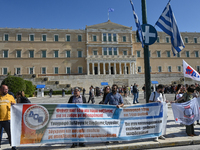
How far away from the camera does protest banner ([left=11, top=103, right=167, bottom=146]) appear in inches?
163

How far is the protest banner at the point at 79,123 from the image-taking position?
414 cm

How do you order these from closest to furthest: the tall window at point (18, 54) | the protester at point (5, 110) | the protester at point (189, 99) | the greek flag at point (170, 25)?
1. the protester at point (5, 110)
2. the protester at point (189, 99)
3. the greek flag at point (170, 25)
4. the tall window at point (18, 54)

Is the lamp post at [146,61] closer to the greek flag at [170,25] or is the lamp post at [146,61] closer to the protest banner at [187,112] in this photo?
the greek flag at [170,25]

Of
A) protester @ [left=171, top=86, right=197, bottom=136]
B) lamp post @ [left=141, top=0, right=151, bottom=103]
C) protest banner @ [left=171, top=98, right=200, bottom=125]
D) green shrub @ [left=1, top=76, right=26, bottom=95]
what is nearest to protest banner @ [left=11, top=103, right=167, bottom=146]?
lamp post @ [left=141, top=0, right=151, bottom=103]

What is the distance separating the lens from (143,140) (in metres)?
4.68

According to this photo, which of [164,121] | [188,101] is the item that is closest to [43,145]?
[164,121]

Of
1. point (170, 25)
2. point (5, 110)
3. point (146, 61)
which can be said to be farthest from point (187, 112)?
point (5, 110)

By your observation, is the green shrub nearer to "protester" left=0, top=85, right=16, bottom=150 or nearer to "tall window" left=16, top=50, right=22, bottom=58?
"protester" left=0, top=85, right=16, bottom=150

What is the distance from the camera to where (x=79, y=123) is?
170 inches

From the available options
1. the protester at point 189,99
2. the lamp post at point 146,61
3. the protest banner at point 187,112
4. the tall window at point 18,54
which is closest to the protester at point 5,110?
the lamp post at point 146,61

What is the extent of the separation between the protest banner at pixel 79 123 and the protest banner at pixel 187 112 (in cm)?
103

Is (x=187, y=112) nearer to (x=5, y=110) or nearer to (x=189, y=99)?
(x=189, y=99)

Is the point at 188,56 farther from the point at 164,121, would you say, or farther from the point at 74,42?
the point at 164,121

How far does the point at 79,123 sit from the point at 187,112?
12.0 feet
